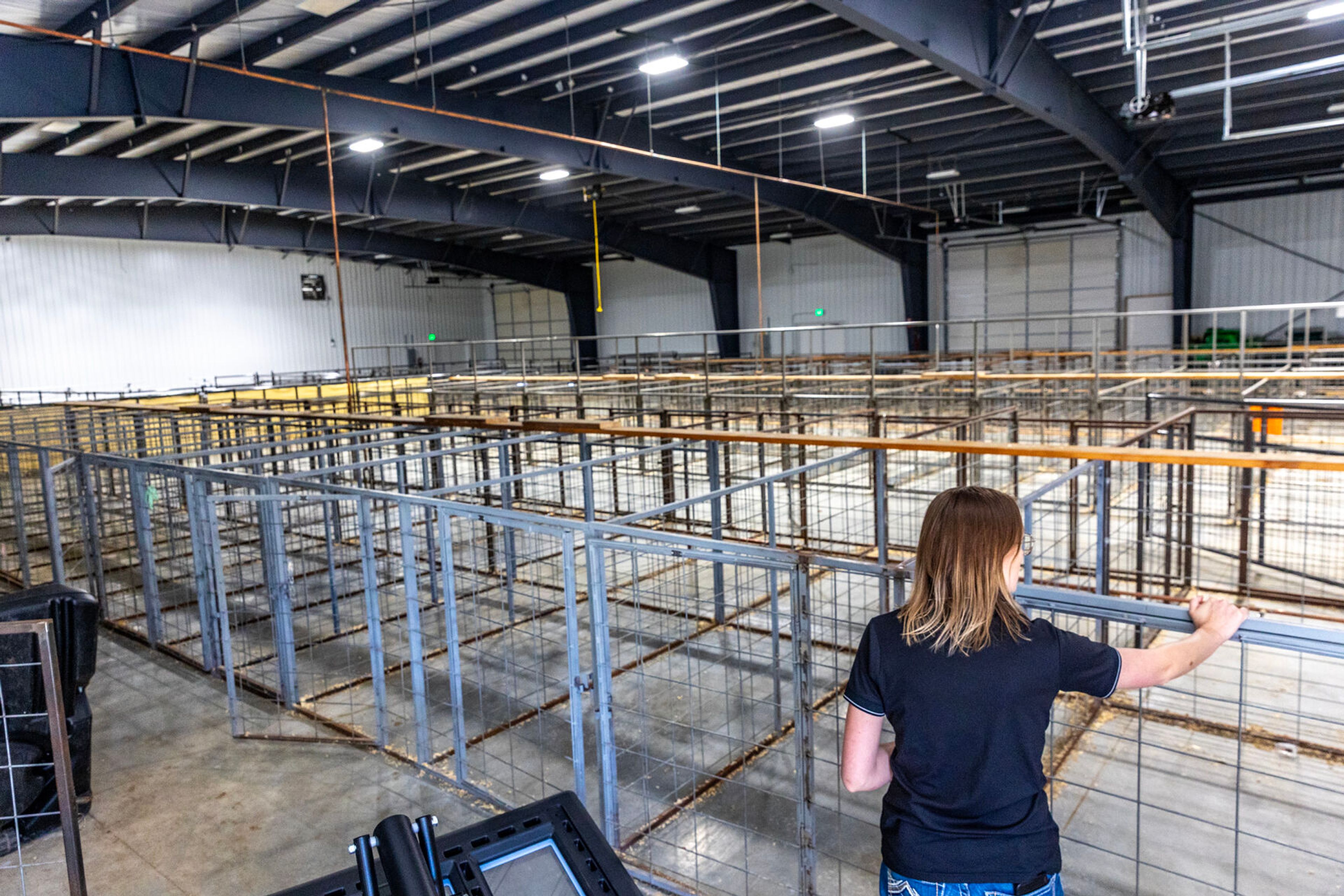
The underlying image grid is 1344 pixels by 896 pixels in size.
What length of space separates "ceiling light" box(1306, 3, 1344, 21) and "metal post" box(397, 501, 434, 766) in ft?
26.5

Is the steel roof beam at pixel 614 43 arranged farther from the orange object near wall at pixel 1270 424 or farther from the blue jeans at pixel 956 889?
the blue jeans at pixel 956 889

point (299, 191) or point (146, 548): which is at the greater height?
point (299, 191)

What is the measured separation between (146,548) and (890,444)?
5007 mm

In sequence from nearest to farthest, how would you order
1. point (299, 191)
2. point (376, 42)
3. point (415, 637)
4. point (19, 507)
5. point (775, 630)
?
point (415, 637), point (775, 630), point (19, 507), point (376, 42), point (299, 191)

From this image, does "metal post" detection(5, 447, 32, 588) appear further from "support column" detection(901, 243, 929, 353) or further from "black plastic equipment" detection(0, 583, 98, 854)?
"support column" detection(901, 243, 929, 353)

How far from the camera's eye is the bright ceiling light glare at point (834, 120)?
39.8 feet

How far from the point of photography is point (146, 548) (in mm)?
5746

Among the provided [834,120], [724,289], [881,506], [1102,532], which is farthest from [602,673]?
[724,289]

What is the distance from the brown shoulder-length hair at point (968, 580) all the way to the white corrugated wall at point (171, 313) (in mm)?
25543

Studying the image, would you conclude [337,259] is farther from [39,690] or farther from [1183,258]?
[1183,258]

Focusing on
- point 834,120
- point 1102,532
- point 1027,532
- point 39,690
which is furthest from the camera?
point 834,120

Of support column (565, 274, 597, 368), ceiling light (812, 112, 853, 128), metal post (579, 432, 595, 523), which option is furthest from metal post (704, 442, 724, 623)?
support column (565, 274, 597, 368)

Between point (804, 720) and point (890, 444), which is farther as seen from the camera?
point (890, 444)

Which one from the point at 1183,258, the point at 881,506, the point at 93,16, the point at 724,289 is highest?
the point at 93,16
